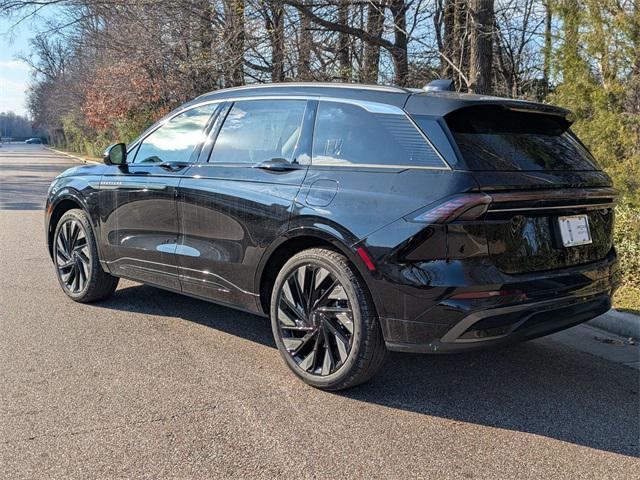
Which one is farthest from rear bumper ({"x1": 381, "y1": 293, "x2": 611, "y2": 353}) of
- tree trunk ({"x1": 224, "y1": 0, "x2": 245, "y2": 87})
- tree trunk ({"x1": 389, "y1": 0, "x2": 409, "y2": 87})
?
tree trunk ({"x1": 224, "y1": 0, "x2": 245, "y2": 87})

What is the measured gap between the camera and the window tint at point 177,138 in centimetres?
480

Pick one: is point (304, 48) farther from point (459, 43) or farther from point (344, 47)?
point (459, 43)

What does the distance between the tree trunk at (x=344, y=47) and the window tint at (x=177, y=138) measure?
7.51 metres

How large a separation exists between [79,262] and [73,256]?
0.33 ft

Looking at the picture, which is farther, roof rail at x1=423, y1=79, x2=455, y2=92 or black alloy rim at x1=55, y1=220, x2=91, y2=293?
black alloy rim at x1=55, y1=220, x2=91, y2=293

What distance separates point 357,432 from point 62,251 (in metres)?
3.87

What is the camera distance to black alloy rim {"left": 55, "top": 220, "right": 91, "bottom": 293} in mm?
5708

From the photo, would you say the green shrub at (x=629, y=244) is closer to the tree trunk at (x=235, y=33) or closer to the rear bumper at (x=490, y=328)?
the rear bumper at (x=490, y=328)

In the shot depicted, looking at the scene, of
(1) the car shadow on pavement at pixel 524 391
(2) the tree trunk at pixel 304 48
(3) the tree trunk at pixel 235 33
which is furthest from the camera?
(3) the tree trunk at pixel 235 33

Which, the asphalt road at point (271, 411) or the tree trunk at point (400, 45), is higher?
the tree trunk at point (400, 45)

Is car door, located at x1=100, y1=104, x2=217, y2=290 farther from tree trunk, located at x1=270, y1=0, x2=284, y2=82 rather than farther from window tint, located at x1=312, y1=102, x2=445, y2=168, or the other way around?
tree trunk, located at x1=270, y1=0, x2=284, y2=82

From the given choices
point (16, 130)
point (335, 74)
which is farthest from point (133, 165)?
point (16, 130)

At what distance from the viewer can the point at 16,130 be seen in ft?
604

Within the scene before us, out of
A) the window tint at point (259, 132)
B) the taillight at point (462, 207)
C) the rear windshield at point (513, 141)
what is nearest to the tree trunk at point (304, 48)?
the window tint at point (259, 132)
